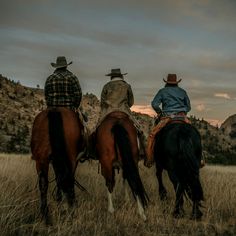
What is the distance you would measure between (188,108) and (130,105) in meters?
1.16

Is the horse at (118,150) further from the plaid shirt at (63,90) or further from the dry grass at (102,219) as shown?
the plaid shirt at (63,90)

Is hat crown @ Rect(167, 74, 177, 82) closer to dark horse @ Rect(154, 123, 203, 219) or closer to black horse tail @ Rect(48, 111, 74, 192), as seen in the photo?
dark horse @ Rect(154, 123, 203, 219)

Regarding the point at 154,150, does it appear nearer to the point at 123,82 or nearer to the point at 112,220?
the point at 123,82

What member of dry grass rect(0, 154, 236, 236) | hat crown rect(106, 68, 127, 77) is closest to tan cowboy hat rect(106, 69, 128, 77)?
hat crown rect(106, 68, 127, 77)

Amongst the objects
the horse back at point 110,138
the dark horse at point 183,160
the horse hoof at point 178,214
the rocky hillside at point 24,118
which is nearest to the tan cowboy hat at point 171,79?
the dark horse at point 183,160

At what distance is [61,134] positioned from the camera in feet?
25.9

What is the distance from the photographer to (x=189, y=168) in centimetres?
838

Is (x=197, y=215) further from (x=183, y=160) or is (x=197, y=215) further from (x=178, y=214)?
(x=183, y=160)

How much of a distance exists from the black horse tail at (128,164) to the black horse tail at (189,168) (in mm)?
812

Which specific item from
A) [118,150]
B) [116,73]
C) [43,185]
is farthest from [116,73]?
[43,185]

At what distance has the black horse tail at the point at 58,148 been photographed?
785 centimetres

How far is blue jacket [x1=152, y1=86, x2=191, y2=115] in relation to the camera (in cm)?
961

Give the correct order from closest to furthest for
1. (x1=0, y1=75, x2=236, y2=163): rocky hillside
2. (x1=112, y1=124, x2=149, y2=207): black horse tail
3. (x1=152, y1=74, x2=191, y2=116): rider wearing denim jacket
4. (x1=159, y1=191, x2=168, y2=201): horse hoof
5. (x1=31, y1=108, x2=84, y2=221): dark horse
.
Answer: (x1=31, y1=108, x2=84, y2=221): dark horse, (x1=112, y1=124, x2=149, y2=207): black horse tail, (x1=152, y1=74, x2=191, y2=116): rider wearing denim jacket, (x1=159, y1=191, x2=168, y2=201): horse hoof, (x1=0, y1=75, x2=236, y2=163): rocky hillside

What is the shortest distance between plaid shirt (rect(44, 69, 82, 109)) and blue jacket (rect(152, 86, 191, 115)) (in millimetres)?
1624
